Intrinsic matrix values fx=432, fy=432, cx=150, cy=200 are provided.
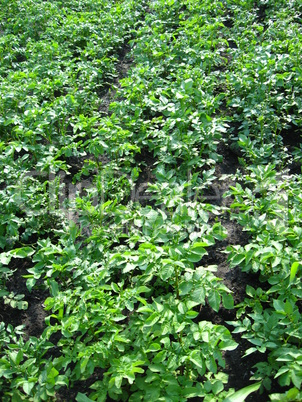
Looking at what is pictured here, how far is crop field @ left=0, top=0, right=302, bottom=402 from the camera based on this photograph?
2225 millimetres

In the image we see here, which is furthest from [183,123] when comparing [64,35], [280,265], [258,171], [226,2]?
[226,2]

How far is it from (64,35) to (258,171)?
344 centimetres

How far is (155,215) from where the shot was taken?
265 cm

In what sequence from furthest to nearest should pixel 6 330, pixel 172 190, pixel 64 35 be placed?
1. pixel 64 35
2. pixel 172 190
3. pixel 6 330

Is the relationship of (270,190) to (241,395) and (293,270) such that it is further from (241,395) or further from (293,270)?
(241,395)

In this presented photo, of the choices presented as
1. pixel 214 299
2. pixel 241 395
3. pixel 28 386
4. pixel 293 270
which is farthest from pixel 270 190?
pixel 28 386

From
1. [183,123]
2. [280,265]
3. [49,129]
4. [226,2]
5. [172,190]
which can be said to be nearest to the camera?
[280,265]

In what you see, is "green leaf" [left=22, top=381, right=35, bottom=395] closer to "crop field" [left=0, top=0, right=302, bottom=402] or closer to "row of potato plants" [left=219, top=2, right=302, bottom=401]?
"crop field" [left=0, top=0, right=302, bottom=402]

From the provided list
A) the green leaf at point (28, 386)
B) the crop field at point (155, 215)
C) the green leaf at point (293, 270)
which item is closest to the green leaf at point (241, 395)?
the crop field at point (155, 215)

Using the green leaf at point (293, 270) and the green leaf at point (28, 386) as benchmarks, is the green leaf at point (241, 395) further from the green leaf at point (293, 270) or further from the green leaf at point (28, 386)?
the green leaf at point (28, 386)

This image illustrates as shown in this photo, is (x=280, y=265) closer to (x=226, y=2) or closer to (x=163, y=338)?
(x=163, y=338)

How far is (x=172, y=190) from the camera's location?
114 inches

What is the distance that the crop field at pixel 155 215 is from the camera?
2.22m

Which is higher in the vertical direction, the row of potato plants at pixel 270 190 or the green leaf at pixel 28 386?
the row of potato plants at pixel 270 190
